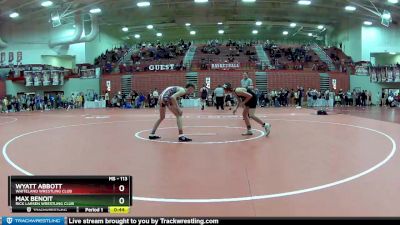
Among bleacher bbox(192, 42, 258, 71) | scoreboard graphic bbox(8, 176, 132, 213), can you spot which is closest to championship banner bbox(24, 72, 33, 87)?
bleacher bbox(192, 42, 258, 71)

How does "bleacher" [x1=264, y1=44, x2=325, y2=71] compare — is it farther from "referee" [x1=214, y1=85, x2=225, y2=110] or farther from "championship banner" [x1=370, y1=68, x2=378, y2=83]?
"referee" [x1=214, y1=85, x2=225, y2=110]

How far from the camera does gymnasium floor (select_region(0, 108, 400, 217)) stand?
3846 millimetres

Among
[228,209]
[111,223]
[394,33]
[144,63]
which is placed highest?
[394,33]

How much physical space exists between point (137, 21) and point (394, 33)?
1076 inches

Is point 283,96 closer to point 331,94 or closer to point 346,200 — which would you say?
point 331,94

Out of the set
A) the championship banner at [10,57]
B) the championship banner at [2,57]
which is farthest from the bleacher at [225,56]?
the championship banner at [2,57]

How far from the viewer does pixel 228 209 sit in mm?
3756

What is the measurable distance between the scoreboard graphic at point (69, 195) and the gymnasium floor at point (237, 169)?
3.18ft

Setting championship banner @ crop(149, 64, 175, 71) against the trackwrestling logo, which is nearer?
the trackwrestling logo

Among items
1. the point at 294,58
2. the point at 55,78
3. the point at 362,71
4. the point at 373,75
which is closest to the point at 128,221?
the point at 55,78

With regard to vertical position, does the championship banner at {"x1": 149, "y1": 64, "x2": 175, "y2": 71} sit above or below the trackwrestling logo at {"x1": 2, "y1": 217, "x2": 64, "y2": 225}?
above

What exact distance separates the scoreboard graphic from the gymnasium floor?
0.97 meters

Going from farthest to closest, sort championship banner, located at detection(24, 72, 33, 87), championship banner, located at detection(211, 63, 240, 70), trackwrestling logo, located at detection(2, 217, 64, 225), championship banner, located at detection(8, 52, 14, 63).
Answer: championship banner, located at detection(8, 52, 14, 63)
championship banner, located at detection(24, 72, 33, 87)
championship banner, located at detection(211, 63, 240, 70)
trackwrestling logo, located at detection(2, 217, 64, 225)

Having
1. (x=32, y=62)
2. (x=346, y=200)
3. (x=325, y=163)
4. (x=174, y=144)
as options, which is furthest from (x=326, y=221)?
(x=32, y=62)
